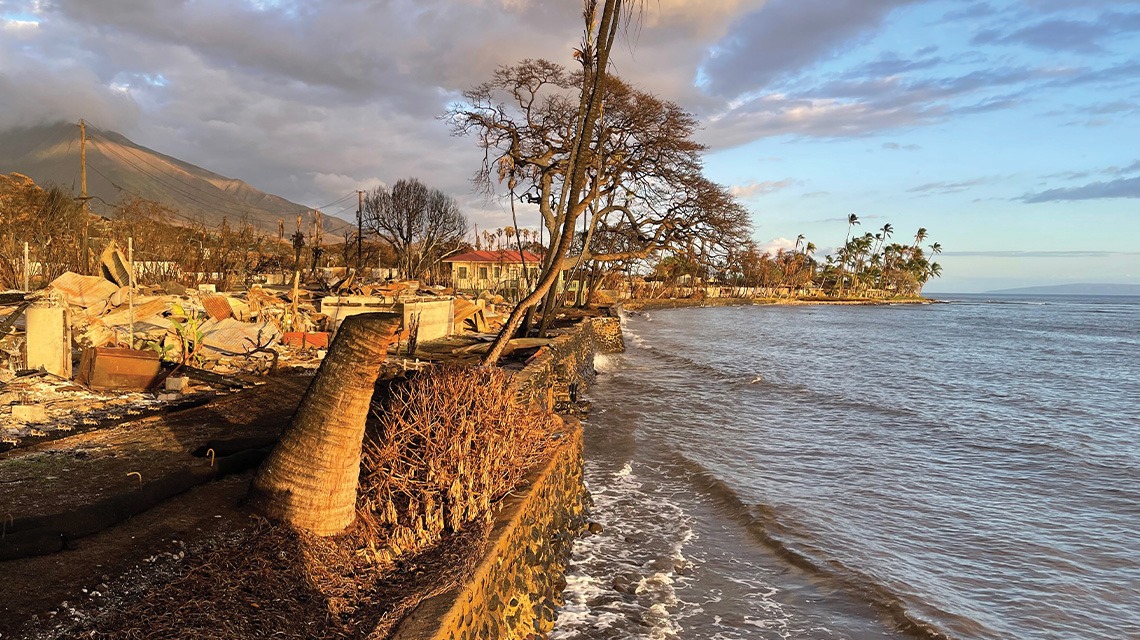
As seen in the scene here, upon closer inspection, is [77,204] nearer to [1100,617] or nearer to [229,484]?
[229,484]

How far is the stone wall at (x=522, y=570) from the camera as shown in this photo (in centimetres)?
349

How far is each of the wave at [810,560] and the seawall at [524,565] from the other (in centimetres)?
224

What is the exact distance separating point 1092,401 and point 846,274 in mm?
120130

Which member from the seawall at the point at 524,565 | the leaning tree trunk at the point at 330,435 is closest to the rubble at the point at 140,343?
the leaning tree trunk at the point at 330,435

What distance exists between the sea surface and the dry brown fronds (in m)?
1.77

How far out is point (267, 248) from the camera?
179ft

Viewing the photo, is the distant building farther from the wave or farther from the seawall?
the seawall

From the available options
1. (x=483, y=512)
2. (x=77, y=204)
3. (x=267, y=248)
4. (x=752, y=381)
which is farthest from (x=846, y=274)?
(x=483, y=512)

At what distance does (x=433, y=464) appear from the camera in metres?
4.53

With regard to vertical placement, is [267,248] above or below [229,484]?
above

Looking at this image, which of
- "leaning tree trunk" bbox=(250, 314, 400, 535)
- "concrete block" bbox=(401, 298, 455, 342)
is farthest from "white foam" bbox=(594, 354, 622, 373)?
"leaning tree trunk" bbox=(250, 314, 400, 535)

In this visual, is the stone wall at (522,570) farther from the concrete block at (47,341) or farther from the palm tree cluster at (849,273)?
the palm tree cluster at (849,273)

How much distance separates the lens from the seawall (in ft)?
11.5

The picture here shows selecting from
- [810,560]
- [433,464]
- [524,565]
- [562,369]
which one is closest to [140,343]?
[562,369]
